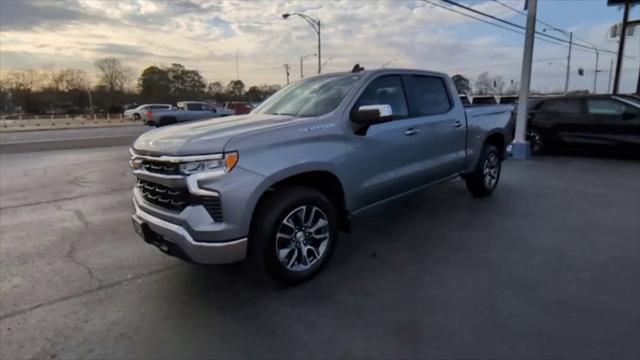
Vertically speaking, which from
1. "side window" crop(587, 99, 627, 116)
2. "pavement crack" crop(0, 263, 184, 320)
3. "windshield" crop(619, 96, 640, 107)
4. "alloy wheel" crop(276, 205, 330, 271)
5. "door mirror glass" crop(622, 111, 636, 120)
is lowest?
"pavement crack" crop(0, 263, 184, 320)

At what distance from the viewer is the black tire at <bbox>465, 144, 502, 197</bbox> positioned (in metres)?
5.91

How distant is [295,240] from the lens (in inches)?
133

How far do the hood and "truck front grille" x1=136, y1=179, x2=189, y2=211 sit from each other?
27cm

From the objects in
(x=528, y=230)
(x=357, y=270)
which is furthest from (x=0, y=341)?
(x=528, y=230)

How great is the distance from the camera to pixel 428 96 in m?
4.90

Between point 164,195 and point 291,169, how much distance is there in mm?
1005

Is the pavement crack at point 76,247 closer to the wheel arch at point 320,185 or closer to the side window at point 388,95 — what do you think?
the wheel arch at point 320,185

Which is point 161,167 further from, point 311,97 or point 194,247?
point 311,97

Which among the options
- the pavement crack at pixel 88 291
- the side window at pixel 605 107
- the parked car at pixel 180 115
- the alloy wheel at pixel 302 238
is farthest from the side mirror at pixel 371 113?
the parked car at pixel 180 115

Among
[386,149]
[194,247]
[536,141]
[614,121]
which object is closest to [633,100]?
[614,121]

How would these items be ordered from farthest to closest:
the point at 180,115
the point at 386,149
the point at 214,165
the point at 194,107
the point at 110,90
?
the point at 110,90
the point at 194,107
the point at 180,115
the point at 386,149
the point at 214,165

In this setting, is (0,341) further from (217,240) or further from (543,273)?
(543,273)

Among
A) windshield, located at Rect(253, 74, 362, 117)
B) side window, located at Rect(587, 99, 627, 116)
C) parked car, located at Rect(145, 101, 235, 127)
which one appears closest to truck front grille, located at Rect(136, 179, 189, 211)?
windshield, located at Rect(253, 74, 362, 117)

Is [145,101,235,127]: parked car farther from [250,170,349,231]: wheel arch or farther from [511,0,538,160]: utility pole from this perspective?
[250,170,349,231]: wheel arch
